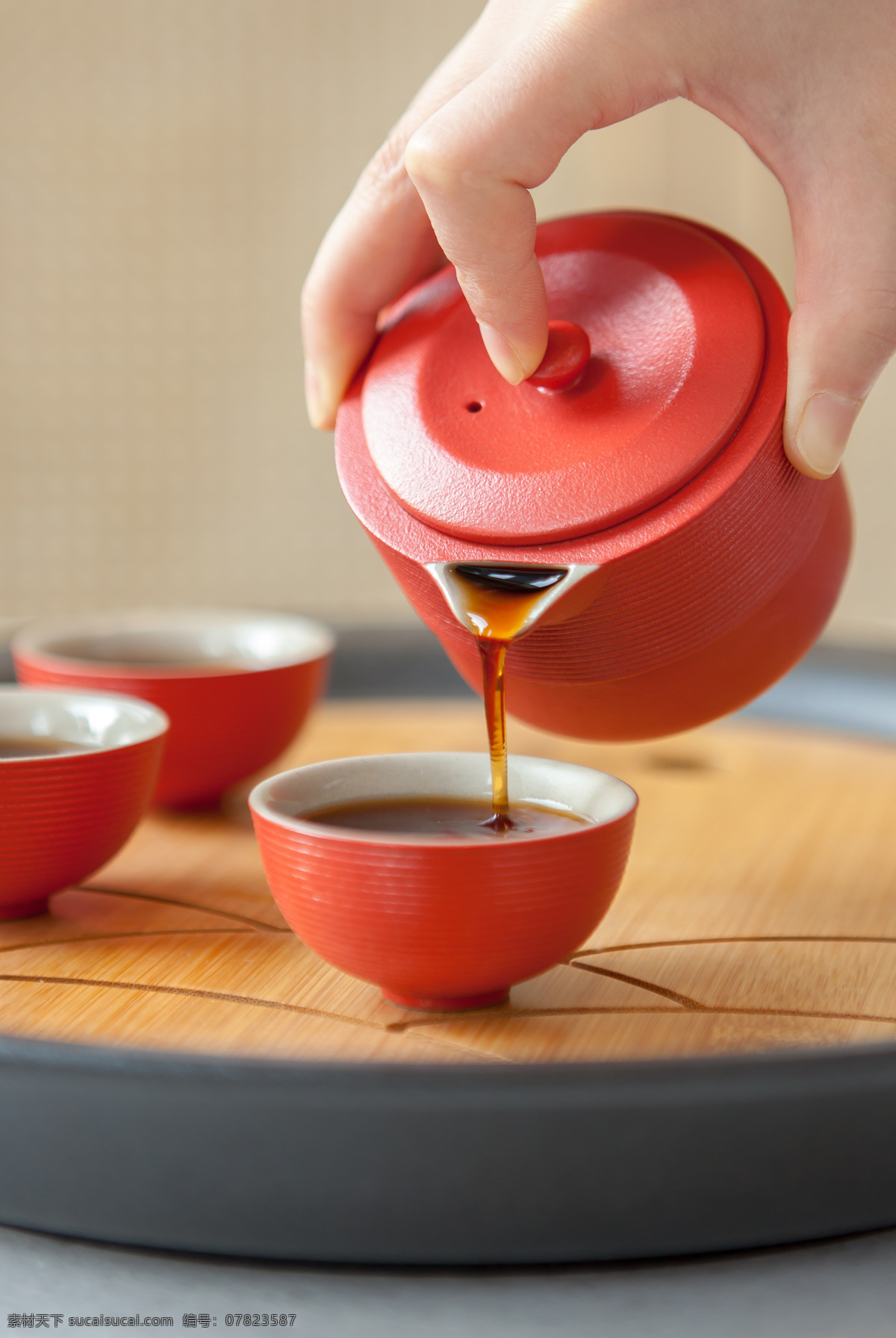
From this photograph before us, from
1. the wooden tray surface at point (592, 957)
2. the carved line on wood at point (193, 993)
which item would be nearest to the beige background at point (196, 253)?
the wooden tray surface at point (592, 957)

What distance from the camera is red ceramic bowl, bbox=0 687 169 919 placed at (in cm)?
78

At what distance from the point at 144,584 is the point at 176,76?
99 cm

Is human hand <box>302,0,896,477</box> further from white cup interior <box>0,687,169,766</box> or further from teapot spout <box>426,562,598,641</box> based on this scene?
white cup interior <box>0,687,169,766</box>

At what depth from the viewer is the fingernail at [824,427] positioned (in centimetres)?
70

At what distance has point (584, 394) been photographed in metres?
0.75

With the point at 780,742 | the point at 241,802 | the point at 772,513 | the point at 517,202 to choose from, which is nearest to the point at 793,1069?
the point at 772,513

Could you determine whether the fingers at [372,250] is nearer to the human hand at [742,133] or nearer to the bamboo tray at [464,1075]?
the human hand at [742,133]

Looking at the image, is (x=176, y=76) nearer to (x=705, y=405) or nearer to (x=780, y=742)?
(x=780, y=742)

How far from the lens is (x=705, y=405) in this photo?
2.32 feet

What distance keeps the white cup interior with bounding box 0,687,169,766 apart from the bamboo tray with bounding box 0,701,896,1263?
0.10 meters

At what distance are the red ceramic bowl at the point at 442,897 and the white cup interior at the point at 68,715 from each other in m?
0.23

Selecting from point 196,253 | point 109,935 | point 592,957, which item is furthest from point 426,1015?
point 196,253

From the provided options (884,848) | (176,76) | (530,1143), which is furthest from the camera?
(176,76)

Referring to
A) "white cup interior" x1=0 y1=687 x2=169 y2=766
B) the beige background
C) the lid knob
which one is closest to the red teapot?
the lid knob
